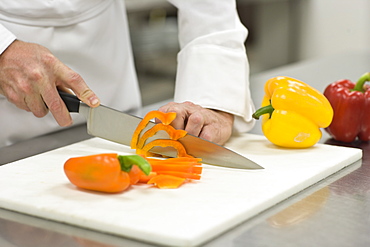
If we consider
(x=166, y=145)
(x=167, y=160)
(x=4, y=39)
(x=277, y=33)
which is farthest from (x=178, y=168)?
(x=277, y=33)

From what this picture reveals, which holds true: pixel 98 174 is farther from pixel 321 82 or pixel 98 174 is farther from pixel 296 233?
pixel 321 82

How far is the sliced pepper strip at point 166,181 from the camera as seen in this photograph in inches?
39.2

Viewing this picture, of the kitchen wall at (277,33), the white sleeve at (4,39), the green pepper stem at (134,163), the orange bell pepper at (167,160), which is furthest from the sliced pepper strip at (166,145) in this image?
the kitchen wall at (277,33)

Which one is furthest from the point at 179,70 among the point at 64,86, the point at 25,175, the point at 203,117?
the point at 25,175

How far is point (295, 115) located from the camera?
1.25 metres

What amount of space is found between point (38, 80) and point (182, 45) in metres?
0.43

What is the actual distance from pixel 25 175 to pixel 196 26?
21.8 inches

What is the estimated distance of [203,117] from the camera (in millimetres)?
1248

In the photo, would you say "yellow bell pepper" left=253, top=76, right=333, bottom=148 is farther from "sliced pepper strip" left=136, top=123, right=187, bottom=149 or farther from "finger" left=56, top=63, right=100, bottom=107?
"finger" left=56, top=63, right=100, bottom=107

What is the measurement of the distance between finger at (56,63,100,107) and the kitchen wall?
2401 millimetres

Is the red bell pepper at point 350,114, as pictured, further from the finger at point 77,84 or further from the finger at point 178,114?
the finger at point 77,84

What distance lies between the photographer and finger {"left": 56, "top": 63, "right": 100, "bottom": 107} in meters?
1.17

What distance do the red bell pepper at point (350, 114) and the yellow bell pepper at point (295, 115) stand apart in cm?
9

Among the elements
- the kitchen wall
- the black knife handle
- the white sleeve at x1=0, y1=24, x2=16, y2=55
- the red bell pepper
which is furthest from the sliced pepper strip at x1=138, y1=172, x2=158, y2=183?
the kitchen wall
